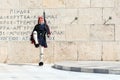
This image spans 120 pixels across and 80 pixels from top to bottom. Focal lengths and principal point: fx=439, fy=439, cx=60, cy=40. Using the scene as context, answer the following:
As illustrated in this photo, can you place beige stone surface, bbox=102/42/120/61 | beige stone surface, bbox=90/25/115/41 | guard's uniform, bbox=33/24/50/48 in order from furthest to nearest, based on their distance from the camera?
beige stone surface, bbox=90/25/115/41, beige stone surface, bbox=102/42/120/61, guard's uniform, bbox=33/24/50/48

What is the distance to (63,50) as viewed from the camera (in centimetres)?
1717

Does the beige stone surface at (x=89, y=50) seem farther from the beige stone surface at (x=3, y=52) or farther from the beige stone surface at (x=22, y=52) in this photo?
the beige stone surface at (x=3, y=52)

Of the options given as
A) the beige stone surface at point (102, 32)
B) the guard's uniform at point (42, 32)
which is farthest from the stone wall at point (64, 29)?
the guard's uniform at point (42, 32)

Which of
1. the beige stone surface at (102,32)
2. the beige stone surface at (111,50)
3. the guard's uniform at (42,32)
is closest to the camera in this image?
the guard's uniform at (42,32)

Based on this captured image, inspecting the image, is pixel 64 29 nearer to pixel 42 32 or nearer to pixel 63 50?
pixel 63 50

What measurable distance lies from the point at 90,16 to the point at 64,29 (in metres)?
1.15

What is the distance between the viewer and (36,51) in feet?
56.5

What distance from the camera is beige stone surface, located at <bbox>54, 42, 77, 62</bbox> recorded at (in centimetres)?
1717

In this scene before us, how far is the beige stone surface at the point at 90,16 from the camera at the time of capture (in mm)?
17312

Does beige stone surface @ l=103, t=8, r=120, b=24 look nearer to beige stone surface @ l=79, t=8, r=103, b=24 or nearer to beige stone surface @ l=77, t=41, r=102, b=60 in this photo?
beige stone surface @ l=79, t=8, r=103, b=24

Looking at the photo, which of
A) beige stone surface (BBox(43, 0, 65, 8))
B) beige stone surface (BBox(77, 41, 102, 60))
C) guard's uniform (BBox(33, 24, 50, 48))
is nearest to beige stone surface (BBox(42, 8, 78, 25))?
beige stone surface (BBox(43, 0, 65, 8))

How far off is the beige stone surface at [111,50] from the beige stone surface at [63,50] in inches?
46.2

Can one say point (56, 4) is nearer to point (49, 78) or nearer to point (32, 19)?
point (32, 19)

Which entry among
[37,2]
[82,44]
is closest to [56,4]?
[37,2]
